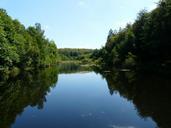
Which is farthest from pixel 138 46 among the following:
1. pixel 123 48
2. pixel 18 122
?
pixel 18 122

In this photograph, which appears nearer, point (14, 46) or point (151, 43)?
point (151, 43)

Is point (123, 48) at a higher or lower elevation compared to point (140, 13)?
lower

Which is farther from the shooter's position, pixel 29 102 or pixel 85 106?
pixel 29 102

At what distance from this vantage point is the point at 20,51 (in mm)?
75312

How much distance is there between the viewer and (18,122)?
18.7m

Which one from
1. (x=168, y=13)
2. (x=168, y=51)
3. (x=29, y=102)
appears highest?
(x=168, y=13)

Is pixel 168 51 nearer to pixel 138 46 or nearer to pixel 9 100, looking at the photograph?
pixel 138 46

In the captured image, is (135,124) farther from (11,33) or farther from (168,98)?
(11,33)

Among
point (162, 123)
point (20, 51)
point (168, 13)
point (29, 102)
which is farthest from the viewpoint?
point (20, 51)

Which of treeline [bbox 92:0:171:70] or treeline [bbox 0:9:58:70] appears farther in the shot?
treeline [bbox 92:0:171:70]

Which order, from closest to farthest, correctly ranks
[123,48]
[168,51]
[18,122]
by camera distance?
1. [18,122]
2. [168,51]
3. [123,48]

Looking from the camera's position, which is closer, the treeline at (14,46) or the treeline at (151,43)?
the treeline at (14,46)

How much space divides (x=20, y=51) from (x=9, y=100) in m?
48.9

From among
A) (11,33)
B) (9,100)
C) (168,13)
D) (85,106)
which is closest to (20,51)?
(11,33)
